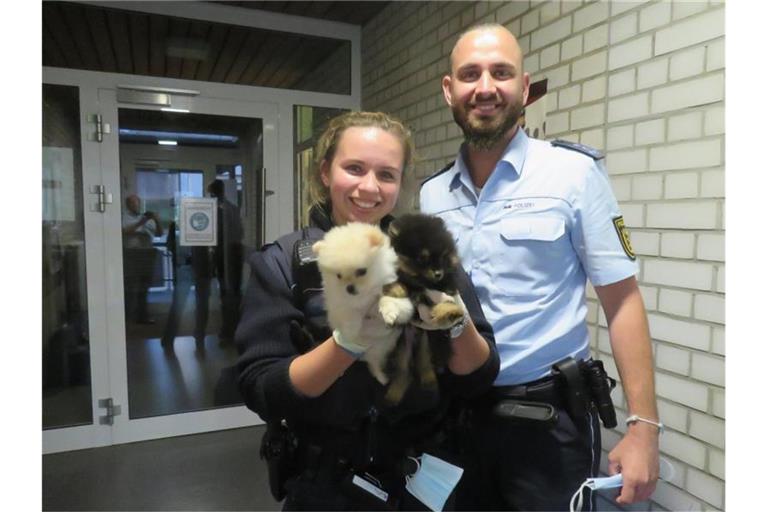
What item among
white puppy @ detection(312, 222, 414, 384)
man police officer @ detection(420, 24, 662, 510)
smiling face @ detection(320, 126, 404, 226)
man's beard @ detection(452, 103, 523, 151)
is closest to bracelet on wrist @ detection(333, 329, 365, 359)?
white puppy @ detection(312, 222, 414, 384)

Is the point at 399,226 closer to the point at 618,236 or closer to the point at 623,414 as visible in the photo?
the point at 618,236

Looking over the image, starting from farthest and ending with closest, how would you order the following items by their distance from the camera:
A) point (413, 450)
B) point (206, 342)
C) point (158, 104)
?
point (206, 342), point (158, 104), point (413, 450)

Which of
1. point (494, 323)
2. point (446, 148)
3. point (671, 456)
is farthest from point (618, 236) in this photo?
point (446, 148)

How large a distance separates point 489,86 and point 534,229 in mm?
438

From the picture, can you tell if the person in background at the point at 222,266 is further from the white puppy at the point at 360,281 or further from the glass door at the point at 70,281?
the white puppy at the point at 360,281

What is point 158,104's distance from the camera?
372 centimetres

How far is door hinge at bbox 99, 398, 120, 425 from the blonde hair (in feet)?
10.7

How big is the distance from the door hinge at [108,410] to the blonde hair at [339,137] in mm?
3274

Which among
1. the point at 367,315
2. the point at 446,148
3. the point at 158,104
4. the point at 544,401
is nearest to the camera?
the point at 367,315

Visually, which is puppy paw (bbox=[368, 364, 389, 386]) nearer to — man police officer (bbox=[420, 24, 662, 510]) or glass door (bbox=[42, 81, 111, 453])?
man police officer (bbox=[420, 24, 662, 510])

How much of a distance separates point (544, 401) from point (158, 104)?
3521 millimetres

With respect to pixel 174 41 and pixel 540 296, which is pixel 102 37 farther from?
pixel 540 296

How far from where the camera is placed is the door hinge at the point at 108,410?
3.71 meters

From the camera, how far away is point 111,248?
3656 mm
